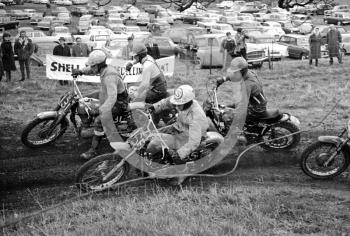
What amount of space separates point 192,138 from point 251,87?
1842 millimetres

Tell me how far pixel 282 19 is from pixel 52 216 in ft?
132

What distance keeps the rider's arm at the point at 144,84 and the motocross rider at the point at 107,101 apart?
0.24 metres

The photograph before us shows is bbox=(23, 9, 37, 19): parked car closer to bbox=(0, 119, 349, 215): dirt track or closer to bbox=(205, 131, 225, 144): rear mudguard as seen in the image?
bbox=(0, 119, 349, 215): dirt track

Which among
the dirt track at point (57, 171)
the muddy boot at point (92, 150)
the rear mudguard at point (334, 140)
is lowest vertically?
the dirt track at point (57, 171)

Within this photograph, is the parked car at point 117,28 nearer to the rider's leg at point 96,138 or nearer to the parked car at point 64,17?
the parked car at point 64,17

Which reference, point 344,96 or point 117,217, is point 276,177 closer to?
point 117,217

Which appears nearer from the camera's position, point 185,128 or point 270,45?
point 185,128

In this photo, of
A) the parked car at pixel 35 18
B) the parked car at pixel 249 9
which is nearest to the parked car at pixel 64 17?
the parked car at pixel 35 18

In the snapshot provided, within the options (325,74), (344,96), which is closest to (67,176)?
(344,96)

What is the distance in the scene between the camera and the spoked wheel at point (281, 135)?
28.3 feet

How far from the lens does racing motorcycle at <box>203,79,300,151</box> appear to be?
8.50 m

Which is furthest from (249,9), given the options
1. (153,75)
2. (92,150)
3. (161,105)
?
(92,150)

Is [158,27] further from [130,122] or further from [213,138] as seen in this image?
[213,138]

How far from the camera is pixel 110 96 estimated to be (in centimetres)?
810
